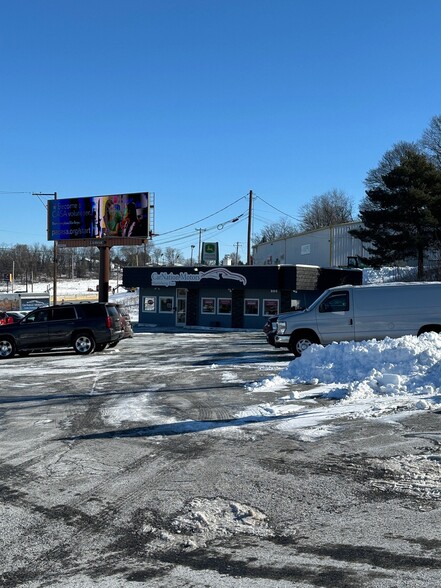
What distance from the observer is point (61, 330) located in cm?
2245

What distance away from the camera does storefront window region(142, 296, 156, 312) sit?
44.8 m

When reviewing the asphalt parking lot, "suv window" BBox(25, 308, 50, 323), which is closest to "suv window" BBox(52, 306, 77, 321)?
"suv window" BBox(25, 308, 50, 323)

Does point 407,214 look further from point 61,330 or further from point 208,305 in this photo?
point 61,330

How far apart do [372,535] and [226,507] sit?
1339 mm

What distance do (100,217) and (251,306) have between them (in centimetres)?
1282

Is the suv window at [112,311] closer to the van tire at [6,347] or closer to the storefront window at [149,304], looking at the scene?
the van tire at [6,347]

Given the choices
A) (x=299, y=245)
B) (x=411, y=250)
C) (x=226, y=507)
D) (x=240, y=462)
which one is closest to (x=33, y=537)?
(x=226, y=507)

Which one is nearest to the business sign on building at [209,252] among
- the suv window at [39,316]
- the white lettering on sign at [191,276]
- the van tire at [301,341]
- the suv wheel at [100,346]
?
the white lettering on sign at [191,276]

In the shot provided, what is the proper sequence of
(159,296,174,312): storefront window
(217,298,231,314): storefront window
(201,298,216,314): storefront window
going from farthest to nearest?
(159,296,174,312): storefront window → (201,298,216,314): storefront window → (217,298,231,314): storefront window

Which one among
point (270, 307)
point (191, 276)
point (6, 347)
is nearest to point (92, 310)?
point (6, 347)

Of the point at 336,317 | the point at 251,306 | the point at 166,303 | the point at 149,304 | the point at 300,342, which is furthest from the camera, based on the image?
the point at 149,304

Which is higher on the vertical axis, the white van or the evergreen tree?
the evergreen tree

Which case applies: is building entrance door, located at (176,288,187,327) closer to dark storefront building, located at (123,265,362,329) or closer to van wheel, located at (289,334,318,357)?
dark storefront building, located at (123,265,362,329)

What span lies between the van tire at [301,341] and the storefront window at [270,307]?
22.0m
